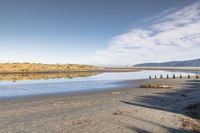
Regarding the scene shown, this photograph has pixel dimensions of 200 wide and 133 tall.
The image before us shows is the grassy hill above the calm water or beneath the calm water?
above

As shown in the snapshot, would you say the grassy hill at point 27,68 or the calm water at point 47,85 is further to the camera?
the grassy hill at point 27,68

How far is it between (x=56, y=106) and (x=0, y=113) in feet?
16.4

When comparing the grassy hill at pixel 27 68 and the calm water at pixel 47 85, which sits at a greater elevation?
the grassy hill at pixel 27 68

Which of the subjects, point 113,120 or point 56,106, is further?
point 56,106

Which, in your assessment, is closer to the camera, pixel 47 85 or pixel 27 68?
pixel 47 85

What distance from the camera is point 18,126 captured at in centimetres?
1619

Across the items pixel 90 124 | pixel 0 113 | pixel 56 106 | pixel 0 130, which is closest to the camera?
pixel 0 130

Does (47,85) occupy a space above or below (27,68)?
A: below

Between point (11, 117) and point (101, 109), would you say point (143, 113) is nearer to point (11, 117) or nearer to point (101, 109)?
point (101, 109)

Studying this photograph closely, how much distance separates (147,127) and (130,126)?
99 cm

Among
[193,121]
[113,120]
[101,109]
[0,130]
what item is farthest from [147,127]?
[0,130]

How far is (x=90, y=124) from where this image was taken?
16.6 m

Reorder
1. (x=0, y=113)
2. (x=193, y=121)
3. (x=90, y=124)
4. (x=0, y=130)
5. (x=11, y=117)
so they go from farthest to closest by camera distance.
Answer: (x=0, y=113)
(x=11, y=117)
(x=193, y=121)
(x=90, y=124)
(x=0, y=130)

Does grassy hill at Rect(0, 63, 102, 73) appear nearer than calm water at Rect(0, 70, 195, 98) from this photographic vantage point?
No
